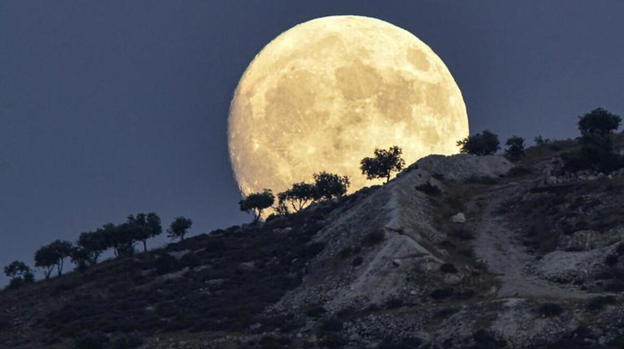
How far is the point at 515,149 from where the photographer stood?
142375 mm

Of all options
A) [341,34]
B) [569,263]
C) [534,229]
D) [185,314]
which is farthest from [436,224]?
[341,34]

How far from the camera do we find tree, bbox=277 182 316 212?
5423 inches

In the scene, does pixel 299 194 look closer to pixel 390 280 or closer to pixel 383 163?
pixel 383 163

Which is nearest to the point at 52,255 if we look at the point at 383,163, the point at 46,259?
the point at 46,259

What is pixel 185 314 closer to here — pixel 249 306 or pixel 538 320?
pixel 249 306

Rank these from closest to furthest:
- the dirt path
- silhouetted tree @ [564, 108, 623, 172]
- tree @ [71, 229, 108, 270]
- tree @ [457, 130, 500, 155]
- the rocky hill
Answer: the rocky hill, the dirt path, silhouetted tree @ [564, 108, 623, 172], tree @ [71, 229, 108, 270], tree @ [457, 130, 500, 155]

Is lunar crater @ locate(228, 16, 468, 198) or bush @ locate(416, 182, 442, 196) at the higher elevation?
lunar crater @ locate(228, 16, 468, 198)

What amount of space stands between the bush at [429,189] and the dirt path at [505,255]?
3.87 m

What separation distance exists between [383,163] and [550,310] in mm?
65191

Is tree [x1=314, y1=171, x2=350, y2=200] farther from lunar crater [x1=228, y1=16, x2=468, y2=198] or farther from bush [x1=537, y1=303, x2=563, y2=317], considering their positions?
bush [x1=537, y1=303, x2=563, y2=317]

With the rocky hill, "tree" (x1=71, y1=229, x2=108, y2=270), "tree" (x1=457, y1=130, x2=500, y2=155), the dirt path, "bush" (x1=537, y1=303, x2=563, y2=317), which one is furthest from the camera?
"tree" (x1=457, y1=130, x2=500, y2=155)

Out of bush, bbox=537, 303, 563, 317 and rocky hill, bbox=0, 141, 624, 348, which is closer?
bush, bbox=537, 303, 563, 317

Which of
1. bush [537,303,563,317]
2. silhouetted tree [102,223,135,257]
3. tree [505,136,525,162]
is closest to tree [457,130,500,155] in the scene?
tree [505,136,525,162]

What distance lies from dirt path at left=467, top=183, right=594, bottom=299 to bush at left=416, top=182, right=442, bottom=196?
387cm
